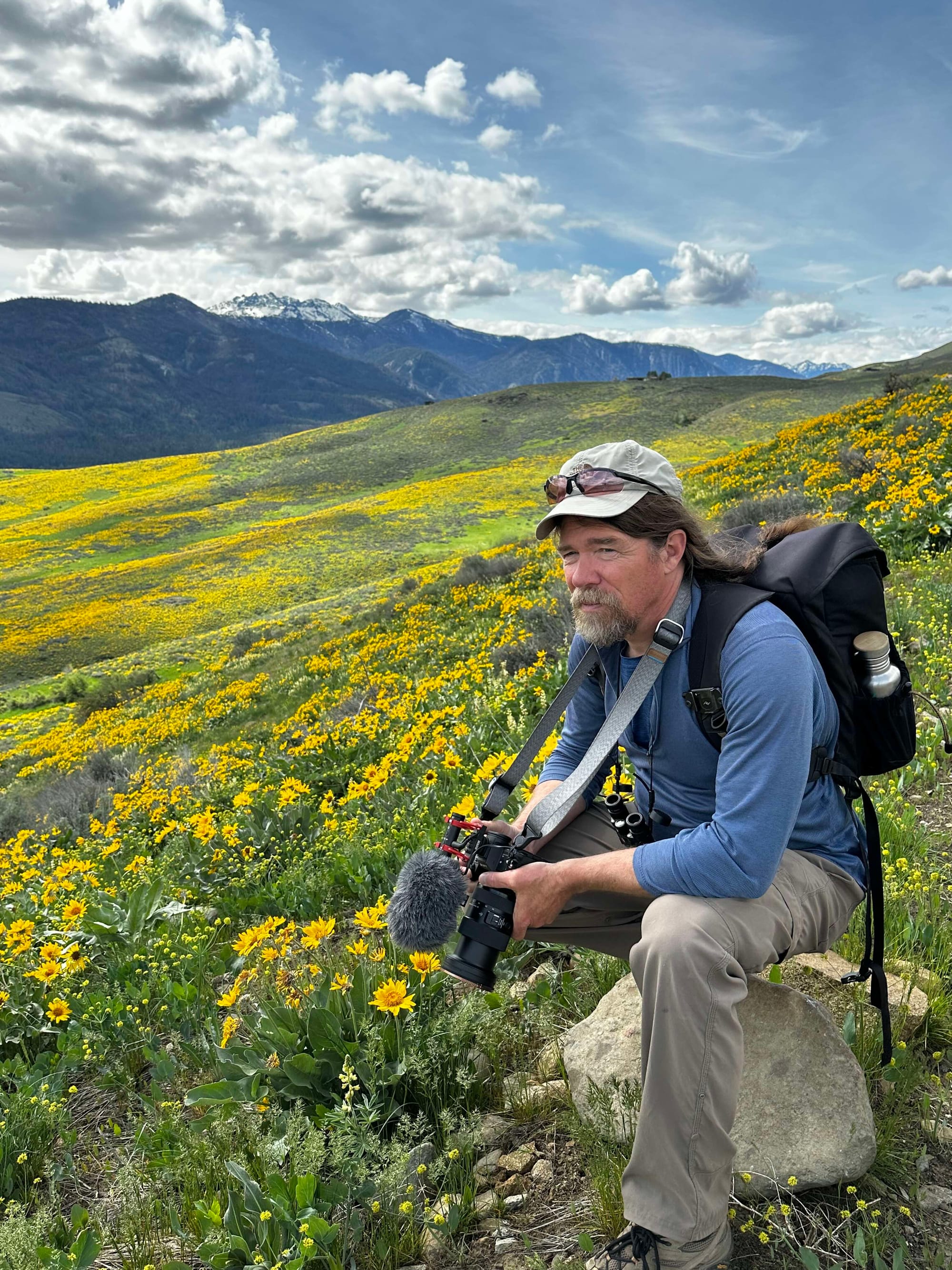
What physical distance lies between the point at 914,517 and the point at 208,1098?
801cm

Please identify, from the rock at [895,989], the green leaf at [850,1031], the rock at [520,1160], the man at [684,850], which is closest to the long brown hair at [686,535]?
A: the man at [684,850]

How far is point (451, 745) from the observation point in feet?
19.5

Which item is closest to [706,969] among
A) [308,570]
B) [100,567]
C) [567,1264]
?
[567,1264]

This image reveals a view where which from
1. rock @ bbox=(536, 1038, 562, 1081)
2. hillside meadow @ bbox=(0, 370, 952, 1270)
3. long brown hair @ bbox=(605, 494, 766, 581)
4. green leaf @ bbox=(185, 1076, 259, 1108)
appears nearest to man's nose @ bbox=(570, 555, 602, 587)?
long brown hair @ bbox=(605, 494, 766, 581)

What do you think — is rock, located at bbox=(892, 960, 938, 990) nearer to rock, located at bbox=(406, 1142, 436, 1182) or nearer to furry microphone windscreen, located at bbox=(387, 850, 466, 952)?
furry microphone windscreen, located at bbox=(387, 850, 466, 952)

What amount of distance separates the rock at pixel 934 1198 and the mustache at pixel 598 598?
1777 mm

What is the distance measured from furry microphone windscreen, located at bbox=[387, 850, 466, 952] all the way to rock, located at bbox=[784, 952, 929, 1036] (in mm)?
1061

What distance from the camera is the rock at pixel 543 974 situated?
3.21 m

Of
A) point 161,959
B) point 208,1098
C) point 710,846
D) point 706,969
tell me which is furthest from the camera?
point 161,959

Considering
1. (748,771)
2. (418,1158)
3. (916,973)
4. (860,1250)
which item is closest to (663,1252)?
(860,1250)

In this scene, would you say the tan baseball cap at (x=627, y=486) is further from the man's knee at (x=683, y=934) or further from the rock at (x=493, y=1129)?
the rock at (x=493, y=1129)

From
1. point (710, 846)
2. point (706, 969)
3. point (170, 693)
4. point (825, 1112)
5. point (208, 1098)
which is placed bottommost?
point (170, 693)

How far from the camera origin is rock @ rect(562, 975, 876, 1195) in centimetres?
209

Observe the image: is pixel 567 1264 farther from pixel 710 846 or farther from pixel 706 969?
pixel 710 846
